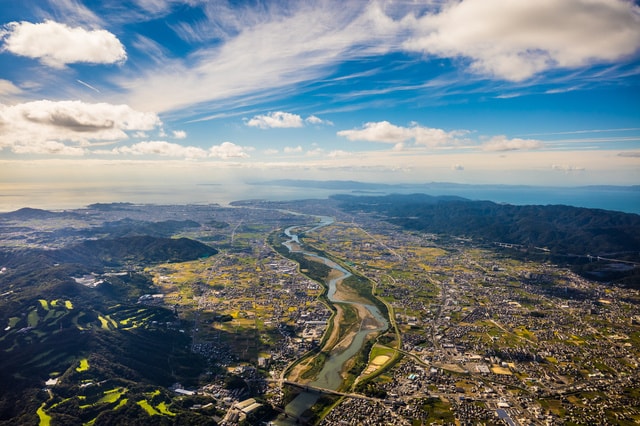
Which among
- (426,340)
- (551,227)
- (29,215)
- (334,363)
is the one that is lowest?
(334,363)

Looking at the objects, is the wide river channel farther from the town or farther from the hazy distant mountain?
the hazy distant mountain

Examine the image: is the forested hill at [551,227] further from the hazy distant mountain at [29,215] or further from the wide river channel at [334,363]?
the hazy distant mountain at [29,215]

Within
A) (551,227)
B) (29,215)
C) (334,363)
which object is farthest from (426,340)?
(29,215)

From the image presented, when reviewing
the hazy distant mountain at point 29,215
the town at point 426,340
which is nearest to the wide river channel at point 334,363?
the town at point 426,340

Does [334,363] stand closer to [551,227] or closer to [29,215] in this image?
[551,227]

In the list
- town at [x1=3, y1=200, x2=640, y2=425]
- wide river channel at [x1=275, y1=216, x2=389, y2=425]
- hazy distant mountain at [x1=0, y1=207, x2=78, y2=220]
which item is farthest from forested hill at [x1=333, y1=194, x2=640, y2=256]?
hazy distant mountain at [x1=0, y1=207, x2=78, y2=220]

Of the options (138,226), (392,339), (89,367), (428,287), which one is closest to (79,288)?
(89,367)

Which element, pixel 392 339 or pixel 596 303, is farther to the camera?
pixel 596 303

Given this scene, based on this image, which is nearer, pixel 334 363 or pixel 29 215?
pixel 334 363

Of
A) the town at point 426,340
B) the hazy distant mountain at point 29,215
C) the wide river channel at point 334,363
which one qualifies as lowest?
the wide river channel at point 334,363

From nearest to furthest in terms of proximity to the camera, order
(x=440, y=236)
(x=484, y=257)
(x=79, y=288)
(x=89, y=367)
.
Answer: (x=89, y=367)
(x=79, y=288)
(x=484, y=257)
(x=440, y=236)

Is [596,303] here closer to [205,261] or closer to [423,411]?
[423,411]
